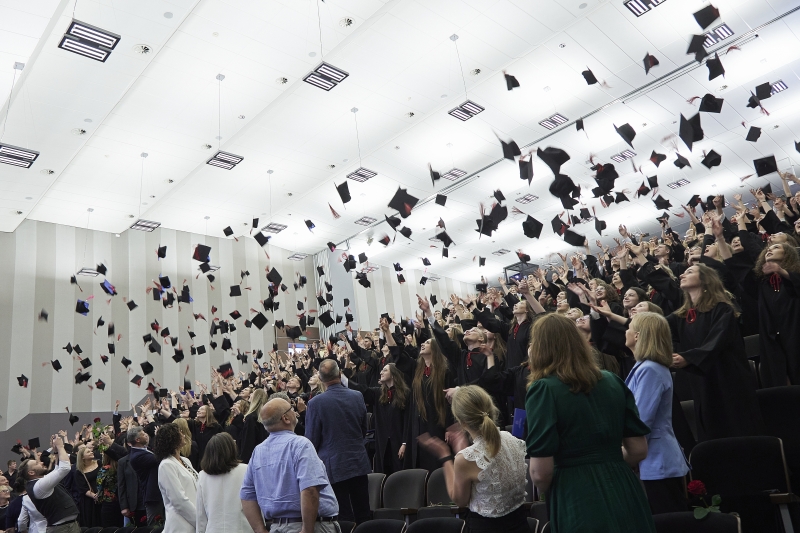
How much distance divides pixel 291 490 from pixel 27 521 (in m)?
4.25

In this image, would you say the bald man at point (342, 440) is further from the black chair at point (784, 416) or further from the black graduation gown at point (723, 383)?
the black chair at point (784, 416)

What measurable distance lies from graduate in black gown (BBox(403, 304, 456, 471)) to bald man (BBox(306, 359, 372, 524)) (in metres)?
0.98

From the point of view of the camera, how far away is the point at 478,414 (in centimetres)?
275

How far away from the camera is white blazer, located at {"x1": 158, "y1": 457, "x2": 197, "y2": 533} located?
450cm

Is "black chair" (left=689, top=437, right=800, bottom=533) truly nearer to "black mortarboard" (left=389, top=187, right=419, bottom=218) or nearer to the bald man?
the bald man

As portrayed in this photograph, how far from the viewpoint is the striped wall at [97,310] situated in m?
14.9

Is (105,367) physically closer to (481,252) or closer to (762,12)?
(481,252)

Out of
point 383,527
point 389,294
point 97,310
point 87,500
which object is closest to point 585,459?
point 383,527

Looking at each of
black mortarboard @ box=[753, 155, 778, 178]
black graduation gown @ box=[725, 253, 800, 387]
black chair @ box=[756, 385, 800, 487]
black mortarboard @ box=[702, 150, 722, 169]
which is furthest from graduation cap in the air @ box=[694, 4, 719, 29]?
black chair @ box=[756, 385, 800, 487]

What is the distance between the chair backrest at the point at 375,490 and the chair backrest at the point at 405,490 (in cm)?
20

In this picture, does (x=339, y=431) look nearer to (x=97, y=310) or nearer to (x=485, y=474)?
(x=485, y=474)

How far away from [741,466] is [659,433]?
26.2 inches

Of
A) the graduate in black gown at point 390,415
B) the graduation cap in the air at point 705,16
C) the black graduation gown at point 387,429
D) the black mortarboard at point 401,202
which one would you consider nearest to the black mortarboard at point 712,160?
the graduation cap in the air at point 705,16

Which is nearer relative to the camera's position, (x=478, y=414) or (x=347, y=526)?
(x=478, y=414)
